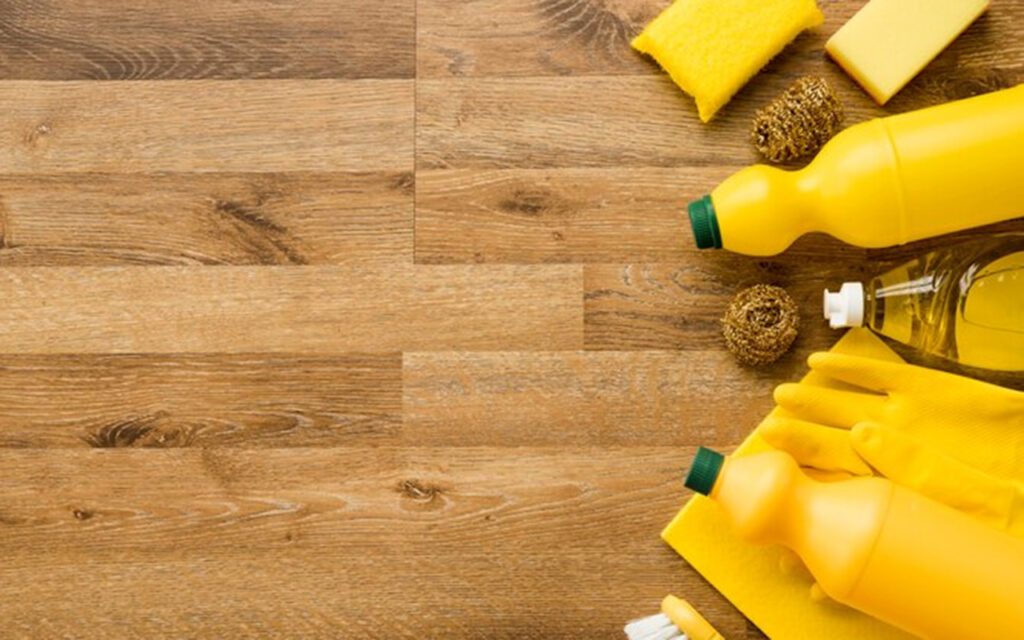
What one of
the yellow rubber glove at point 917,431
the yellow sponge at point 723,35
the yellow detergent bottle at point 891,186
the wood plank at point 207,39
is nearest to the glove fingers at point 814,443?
the yellow rubber glove at point 917,431

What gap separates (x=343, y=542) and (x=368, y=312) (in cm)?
17

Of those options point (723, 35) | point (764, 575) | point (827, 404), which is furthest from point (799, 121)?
point (764, 575)

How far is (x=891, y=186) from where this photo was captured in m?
0.72

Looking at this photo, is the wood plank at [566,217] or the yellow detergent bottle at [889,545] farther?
the wood plank at [566,217]

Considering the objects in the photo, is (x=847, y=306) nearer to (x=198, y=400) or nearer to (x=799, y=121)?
(x=799, y=121)

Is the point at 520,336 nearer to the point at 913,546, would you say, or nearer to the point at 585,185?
the point at 585,185

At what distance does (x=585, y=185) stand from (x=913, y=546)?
1.10 feet

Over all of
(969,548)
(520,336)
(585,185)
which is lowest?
(969,548)

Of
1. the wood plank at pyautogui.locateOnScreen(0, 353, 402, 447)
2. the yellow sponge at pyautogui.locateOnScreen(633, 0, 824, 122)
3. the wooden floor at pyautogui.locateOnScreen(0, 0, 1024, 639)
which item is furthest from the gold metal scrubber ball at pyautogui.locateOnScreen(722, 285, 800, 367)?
the wood plank at pyautogui.locateOnScreen(0, 353, 402, 447)

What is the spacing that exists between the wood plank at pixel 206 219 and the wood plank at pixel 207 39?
0.08 m

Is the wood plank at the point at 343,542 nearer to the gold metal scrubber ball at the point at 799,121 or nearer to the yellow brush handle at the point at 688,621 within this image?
the yellow brush handle at the point at 688,621

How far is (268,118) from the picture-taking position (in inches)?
32.0

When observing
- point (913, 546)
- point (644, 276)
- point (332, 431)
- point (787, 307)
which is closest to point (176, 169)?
point (332, 431)

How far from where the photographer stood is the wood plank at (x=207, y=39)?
813 millimetres
